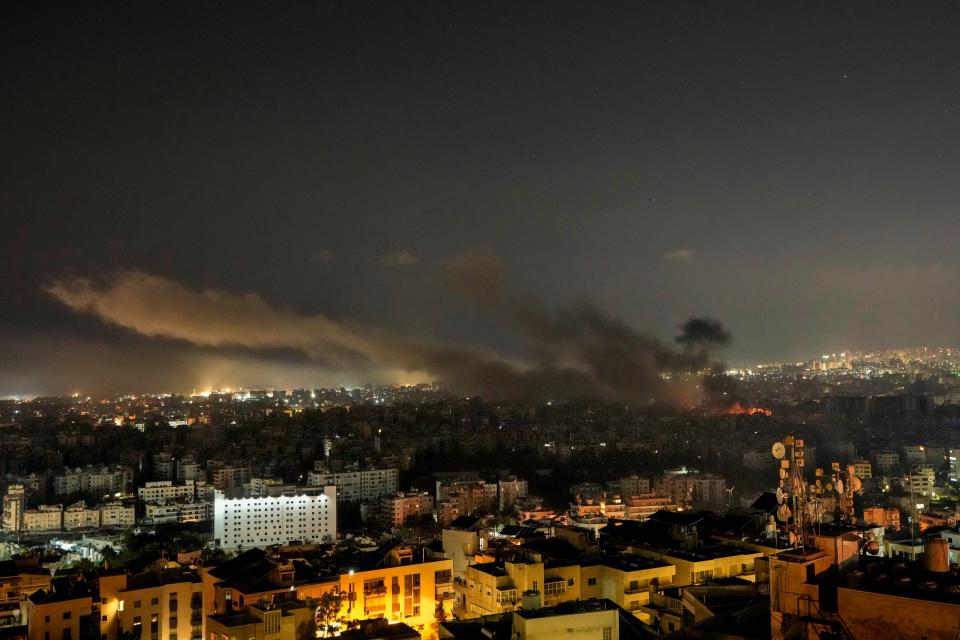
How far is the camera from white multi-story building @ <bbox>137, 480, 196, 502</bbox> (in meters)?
19.8

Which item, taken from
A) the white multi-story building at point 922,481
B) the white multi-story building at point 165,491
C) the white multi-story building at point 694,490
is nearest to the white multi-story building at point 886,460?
the white multi-story building at point 922,481

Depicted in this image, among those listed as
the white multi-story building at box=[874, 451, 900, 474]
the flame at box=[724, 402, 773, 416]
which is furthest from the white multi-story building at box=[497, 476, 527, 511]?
the flame at box=[724, 402, 773, 416]

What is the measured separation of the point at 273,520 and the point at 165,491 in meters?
6.01

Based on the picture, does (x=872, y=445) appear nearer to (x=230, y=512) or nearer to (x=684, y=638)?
(x=230, y=512)

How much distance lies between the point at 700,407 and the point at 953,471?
45.3ft

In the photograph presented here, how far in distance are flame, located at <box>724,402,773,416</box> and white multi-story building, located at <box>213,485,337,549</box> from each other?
1888 centimetres

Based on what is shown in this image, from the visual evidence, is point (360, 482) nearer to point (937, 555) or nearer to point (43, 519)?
point (43, 519)

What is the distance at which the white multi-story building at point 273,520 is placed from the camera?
50.0ft

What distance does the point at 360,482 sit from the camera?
20.7m

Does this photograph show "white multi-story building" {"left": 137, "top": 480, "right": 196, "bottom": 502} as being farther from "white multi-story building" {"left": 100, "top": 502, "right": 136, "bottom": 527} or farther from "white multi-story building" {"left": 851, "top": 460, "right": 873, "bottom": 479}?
"white multi-story building" {"left": 851, "top": 460, "right": 873, "bottom": 479}

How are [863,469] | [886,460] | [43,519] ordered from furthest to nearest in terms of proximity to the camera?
[886,460] → [863,469] → [43,519]

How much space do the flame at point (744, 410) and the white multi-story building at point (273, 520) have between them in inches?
743

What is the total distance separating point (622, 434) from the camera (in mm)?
28141

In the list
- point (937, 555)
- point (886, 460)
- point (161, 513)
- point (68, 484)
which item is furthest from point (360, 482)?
point (937, 555)
